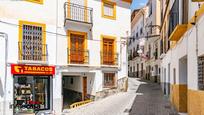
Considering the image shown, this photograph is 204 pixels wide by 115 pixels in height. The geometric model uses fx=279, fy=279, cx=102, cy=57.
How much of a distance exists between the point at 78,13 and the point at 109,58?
15.2 feet

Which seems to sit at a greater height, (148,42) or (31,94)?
(148,42)

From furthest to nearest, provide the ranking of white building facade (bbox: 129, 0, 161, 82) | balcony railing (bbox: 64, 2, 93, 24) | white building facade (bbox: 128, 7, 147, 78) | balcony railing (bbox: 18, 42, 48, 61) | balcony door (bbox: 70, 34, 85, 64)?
white building facade (bbox: 128, 7, 147, 78) → white building facade (bbox: 129, 0, 161, 82) → balcony door (bbox: 70, 34, 85, 64) → balcony railing (bbox: 64, 2, 93, 24) → balcony railing (bbox: 18, 42, 48, 61)

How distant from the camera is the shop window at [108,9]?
22742 mm

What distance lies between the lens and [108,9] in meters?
23.1

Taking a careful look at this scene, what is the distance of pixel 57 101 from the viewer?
64.5ft

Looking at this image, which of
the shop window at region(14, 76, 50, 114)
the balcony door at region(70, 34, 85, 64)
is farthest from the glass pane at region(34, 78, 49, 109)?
the balcony door at region(70, 34, 85, 64)

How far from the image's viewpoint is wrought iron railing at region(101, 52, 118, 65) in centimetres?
2256

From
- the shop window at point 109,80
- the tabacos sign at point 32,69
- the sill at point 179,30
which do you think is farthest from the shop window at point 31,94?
the sill at point 179,30

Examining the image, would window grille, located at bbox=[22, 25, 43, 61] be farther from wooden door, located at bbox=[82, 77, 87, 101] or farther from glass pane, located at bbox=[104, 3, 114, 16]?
glass pane, located at bbox=[104, 3, 114, 16]

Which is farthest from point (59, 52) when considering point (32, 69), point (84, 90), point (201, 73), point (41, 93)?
point (201, 73)

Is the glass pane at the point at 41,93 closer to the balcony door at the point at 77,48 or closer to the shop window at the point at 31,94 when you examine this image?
the shop window at the point at 31,94

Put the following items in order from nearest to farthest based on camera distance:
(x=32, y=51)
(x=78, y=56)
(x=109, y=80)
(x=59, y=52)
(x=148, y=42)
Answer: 1. (x=32, y=51)
2. (x=59, y=52)
3. (x=78, y=56)
4. (x=109, y=80)
5. (x=148, y=42)

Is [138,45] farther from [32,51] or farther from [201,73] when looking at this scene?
[201,73]

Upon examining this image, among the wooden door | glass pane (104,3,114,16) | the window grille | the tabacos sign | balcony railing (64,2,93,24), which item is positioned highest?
glass pane (104,3,114,16)
